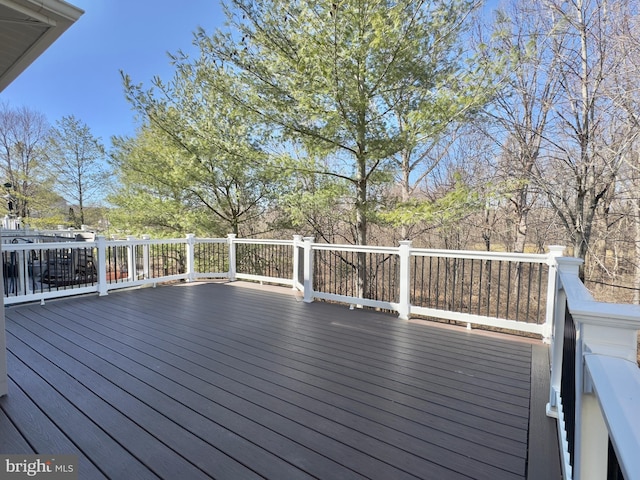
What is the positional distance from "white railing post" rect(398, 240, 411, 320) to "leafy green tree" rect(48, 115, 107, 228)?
1545cm

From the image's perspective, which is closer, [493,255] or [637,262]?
[493,255]

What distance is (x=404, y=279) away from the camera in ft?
15.0

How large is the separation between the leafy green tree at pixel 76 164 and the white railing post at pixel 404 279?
15.4 m

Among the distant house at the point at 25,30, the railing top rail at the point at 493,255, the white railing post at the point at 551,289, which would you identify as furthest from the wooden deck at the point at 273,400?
the railing top rail at the point at 493,255

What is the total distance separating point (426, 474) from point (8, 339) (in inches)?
174

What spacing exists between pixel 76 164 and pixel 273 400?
60.4 ft

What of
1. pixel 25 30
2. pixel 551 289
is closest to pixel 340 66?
pixel 25 30

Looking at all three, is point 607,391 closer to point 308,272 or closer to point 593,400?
point 593,400

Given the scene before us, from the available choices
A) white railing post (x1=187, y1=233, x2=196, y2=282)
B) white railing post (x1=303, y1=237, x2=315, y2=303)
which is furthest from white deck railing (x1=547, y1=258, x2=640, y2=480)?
white railing post (x1=187, y1=233, x2=196, y2=282)

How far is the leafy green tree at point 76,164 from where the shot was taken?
15.5 meters

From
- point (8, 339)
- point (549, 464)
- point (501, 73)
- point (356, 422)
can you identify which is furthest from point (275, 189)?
point (549, 464)

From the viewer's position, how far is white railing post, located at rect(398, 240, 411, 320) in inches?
178

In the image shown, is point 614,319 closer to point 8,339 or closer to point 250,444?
point 250,444

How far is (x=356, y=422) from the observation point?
7.23 ft
